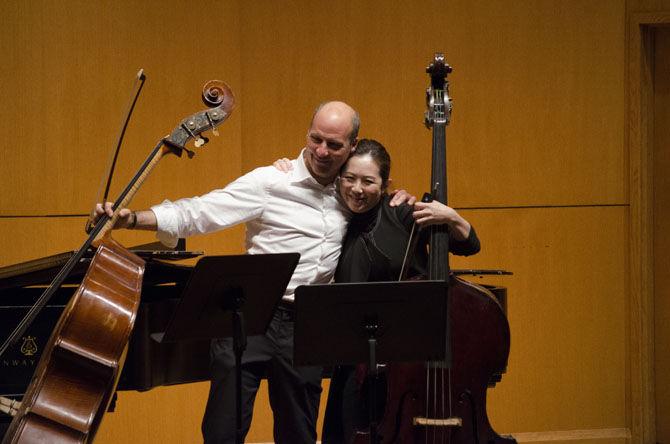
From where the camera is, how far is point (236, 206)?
2816 millimetres

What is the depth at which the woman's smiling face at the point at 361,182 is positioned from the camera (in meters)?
2.80

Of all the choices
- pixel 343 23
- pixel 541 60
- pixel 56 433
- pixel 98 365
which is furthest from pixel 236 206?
pixel 541 60

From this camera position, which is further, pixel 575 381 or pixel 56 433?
pixel 575 381


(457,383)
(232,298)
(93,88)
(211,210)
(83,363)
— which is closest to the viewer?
(83,363)

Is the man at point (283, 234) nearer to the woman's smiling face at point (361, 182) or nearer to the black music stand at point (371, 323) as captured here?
the woman's smiling face at point (361, 182)

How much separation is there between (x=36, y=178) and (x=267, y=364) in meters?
1.81

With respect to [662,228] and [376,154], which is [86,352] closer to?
[376,154]

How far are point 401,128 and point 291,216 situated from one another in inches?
62.1

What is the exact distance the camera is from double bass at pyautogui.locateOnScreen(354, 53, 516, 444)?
259 centimetres

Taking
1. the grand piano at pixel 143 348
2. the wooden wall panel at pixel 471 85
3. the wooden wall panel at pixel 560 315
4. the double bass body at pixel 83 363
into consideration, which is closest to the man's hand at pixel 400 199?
the grand piano at pixel 143 348

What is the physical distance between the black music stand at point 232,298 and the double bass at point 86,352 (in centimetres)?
18

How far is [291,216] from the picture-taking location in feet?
9.44

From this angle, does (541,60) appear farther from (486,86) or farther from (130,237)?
(130,237)

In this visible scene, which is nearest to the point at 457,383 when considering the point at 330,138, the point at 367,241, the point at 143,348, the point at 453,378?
the point at 453,378
